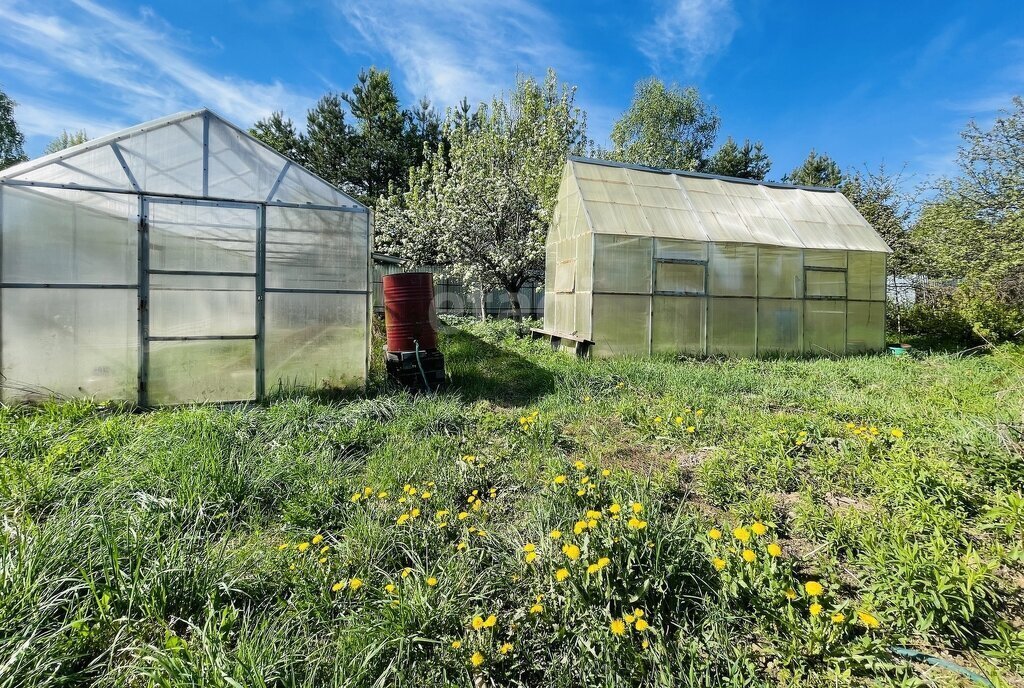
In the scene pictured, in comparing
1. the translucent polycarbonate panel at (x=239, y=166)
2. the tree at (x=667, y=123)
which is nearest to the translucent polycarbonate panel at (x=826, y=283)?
the translucent polycarbonate panel at (x=239, y=166)

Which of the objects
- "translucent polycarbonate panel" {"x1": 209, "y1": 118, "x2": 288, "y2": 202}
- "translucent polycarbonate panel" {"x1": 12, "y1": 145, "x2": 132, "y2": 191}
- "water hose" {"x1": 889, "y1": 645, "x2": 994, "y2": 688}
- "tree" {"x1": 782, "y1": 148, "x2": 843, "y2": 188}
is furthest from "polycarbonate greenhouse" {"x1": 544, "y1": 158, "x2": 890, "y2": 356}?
"tree" {"x1": 782, "y1": 148, "x2": 843, "y2": 188}

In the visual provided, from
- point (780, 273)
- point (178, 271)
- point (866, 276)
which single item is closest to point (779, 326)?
point (780, 273)

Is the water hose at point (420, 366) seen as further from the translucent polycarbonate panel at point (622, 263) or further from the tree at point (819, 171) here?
the tree at point (819, 171)

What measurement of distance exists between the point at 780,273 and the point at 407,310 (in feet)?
26.5

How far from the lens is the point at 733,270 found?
9211 mm

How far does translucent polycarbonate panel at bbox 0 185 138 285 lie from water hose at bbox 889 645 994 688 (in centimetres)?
707

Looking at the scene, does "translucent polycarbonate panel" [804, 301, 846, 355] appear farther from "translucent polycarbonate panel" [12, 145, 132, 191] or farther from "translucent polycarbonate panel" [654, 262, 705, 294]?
"translucent polycarbonate panel" [12, 145, 132, 191]

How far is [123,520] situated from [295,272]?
383cm

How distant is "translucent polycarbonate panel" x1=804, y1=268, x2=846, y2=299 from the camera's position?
972 cm

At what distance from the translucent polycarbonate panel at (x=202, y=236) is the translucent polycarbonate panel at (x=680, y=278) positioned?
7017 mm

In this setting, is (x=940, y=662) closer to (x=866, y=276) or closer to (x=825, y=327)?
(x=825, y=327)

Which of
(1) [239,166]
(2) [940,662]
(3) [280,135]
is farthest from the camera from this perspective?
(3) [280,135]

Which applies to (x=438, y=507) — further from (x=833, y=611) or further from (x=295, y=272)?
(x=295, y=272)

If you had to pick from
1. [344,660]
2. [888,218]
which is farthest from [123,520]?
[888,218]
